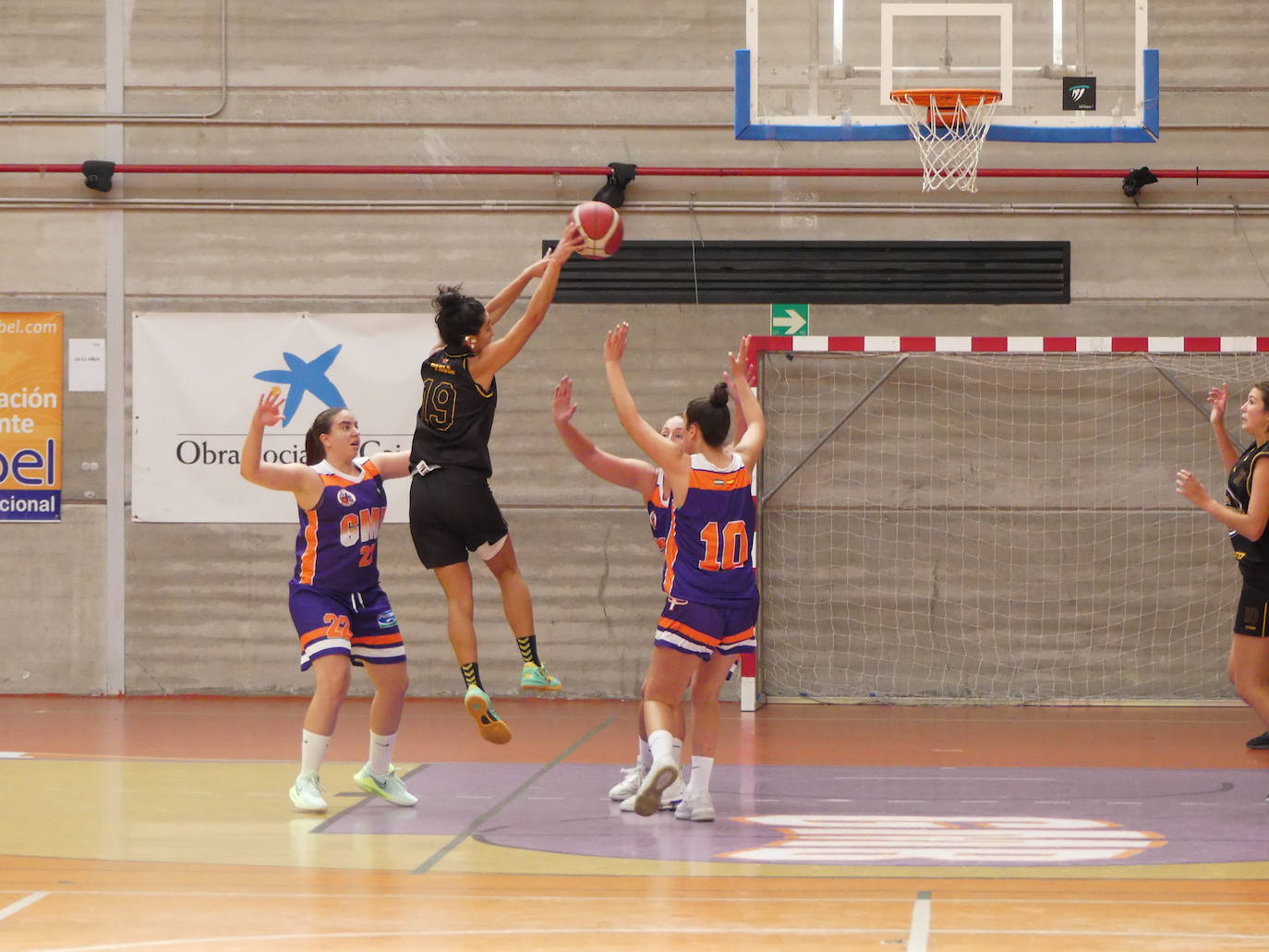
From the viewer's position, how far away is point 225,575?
12.2 m

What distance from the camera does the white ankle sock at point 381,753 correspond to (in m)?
7.59

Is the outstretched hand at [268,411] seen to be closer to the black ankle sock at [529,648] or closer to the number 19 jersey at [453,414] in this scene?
the number 19 jersey at [453,414]

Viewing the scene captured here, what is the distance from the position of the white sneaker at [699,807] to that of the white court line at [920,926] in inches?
64.1

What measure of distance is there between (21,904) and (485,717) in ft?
7.19

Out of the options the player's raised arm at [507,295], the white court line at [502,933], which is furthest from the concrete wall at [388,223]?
the white court line at [502,933]

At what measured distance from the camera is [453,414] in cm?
739

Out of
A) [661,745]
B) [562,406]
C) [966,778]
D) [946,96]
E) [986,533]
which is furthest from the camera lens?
[986,533]

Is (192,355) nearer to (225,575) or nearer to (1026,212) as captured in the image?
(225,575)

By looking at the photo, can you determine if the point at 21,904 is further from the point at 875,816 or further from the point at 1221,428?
the point at 1221,428

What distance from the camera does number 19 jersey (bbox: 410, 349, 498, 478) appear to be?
7352 millimetres

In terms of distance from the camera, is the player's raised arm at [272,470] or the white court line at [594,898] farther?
the player's raised arm at [272,470]

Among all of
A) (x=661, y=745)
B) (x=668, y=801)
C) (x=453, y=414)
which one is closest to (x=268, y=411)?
(x=453, y=414)

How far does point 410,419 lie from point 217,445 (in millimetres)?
1521

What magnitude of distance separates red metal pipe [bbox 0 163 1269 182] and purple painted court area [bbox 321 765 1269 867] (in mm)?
4997
